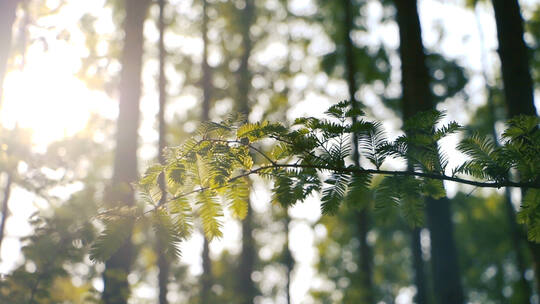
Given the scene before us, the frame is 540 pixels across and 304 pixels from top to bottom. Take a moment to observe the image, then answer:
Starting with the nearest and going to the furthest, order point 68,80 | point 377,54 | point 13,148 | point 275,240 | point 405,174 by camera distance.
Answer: point 405,174, point 13,148, point 68,80, point 377,54, point 275,240

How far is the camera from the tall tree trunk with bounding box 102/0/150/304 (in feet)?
18.9

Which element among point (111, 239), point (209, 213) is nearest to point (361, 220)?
point (209, 213)

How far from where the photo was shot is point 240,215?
279 centimetres

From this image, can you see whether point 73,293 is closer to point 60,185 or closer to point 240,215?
point 60,185

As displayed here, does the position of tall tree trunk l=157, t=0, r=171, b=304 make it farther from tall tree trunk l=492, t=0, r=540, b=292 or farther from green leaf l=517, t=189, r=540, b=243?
green leaf l=517, t=189, r=540, b=243

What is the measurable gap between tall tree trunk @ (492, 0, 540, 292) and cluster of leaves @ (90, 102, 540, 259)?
2.20m

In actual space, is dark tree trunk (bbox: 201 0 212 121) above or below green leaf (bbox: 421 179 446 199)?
above

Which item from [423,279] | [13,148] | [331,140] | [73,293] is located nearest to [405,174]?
[331,140]

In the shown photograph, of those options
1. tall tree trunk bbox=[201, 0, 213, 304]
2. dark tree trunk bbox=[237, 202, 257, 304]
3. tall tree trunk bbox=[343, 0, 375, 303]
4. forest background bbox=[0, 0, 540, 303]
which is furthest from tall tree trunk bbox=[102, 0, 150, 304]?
dark tree trunk bbox=[237, 202, 257, 304]

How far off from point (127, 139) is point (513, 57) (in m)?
5.46

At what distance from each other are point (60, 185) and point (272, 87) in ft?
29.0

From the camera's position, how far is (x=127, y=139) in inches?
276

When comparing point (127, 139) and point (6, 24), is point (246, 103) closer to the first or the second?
point (127, 139)

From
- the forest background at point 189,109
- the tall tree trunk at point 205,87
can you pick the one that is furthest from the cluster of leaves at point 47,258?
the tall tree trunk at point 205,87
